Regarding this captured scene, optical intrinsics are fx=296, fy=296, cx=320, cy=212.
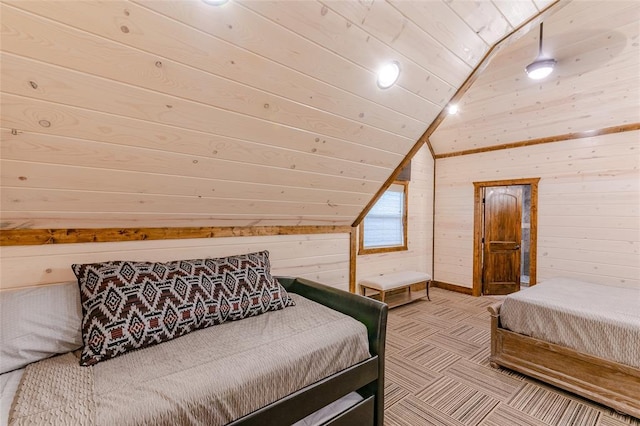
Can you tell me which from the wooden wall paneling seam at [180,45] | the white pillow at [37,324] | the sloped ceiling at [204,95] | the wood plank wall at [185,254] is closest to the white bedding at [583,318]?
the wood plank wall at [185,254]

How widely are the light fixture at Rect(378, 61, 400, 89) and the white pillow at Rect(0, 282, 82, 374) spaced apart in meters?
2.16

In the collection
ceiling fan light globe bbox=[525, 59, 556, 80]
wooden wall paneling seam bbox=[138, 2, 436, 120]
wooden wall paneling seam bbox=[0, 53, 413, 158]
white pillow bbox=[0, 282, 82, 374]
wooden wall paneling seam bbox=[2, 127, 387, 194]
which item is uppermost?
ceiling fan light globe bbox=[525, 59, 556, 80]

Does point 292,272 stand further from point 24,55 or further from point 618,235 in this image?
point 618,235

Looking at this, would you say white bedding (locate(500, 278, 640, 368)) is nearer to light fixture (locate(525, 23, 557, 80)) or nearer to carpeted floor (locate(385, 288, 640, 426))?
carpeted floor (locate(385, 288, 640, 426))

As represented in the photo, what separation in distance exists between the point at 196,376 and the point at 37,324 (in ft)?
2.93

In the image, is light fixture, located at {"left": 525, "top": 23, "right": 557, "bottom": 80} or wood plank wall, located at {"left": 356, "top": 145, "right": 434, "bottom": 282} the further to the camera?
wood plank wall, located at {"left": 356, "top": 145, "right": 434, "bottom": 282}

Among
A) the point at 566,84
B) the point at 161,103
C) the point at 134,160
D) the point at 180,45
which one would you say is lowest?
the point at 134,160

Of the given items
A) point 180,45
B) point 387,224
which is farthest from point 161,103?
point 387,224

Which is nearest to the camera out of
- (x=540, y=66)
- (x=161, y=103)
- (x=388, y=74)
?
(x=161, y=103)

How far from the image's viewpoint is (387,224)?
451 cm

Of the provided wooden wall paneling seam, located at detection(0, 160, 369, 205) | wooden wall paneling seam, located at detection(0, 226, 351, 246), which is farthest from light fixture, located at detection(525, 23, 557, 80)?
wooden wall paneling seam, located at detection(0, 226, 351, 246)

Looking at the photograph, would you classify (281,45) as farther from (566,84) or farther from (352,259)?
(566,84)

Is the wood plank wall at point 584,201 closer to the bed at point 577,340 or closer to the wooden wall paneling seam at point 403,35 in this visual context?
the bed at point 577,340

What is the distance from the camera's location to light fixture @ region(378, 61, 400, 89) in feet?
5.91
